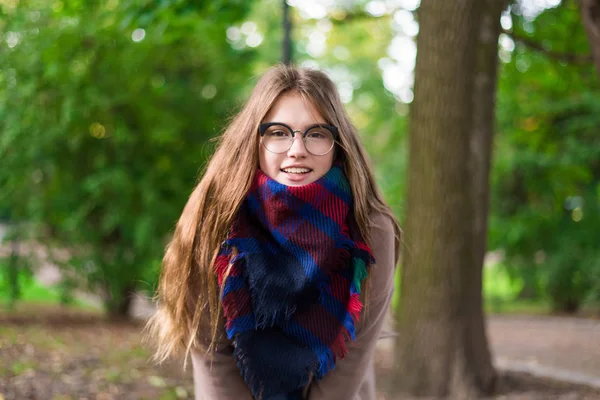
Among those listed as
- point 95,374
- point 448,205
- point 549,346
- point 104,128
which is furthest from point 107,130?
point 549,346

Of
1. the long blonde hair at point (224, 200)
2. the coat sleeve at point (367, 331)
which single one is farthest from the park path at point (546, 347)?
the long blonde hair at point (224, 200)

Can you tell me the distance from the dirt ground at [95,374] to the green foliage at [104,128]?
5.45 ft

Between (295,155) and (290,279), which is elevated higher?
(295,155)

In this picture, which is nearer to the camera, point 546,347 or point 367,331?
point 367,331

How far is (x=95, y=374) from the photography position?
16.8ft

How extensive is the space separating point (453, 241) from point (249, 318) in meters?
3.06

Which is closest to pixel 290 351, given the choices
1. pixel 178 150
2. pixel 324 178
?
pixel 324 178

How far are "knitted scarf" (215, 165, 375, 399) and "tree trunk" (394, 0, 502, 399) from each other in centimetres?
278

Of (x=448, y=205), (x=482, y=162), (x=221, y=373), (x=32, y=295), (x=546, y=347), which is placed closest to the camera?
(x=221, y=373)

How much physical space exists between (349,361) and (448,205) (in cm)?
277

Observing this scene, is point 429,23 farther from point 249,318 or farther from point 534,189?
point 534,189

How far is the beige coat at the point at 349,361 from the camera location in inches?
100.0

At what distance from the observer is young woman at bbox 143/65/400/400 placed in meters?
2.36

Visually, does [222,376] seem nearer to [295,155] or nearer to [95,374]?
[295,155]
